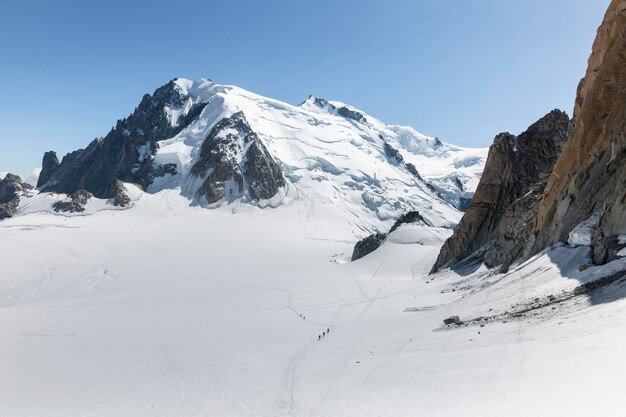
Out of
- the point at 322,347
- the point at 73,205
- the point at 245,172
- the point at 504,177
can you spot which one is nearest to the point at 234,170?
the point at 245,172

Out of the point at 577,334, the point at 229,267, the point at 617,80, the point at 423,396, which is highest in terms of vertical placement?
the point at 617,80

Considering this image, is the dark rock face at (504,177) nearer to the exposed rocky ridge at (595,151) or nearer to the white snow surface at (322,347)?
the white snow surface at (322,347)

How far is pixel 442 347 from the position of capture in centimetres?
2153

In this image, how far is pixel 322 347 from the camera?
26781 mm

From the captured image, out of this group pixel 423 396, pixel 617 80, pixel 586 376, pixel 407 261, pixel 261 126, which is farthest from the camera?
pixel 261 126

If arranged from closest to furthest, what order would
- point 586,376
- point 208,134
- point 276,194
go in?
1. point 586,376
2. point 276,194
3. point 208,134

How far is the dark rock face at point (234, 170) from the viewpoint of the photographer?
153625mm

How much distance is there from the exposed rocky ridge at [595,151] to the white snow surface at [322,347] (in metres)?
3.48

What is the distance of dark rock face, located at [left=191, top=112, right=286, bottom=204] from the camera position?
504 ft

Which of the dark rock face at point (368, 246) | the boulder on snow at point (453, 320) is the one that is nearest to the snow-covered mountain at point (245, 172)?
the dark rock face at point (368, 246)

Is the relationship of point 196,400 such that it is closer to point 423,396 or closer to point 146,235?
point 423,396

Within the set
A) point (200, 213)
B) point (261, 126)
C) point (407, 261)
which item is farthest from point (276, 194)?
point (407, 261)

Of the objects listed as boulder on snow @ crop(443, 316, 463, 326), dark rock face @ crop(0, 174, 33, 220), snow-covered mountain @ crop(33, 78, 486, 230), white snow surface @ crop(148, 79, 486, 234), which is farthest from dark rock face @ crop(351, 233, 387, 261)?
dark rock face @ crop(0, 174, 33, 220)

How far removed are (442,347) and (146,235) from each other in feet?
323
